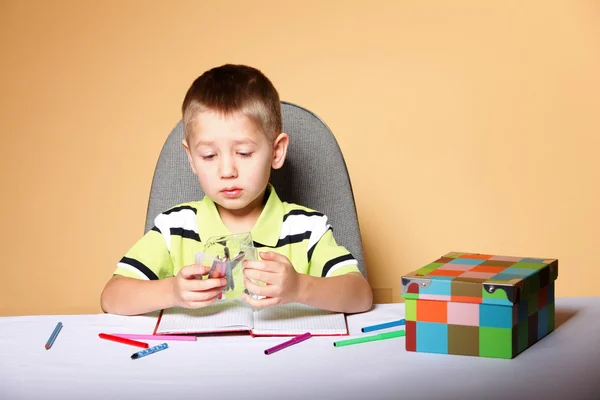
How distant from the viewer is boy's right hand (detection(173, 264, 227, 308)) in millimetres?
1254

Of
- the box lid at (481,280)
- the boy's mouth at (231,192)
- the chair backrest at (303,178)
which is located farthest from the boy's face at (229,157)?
the box lid at (481,280)

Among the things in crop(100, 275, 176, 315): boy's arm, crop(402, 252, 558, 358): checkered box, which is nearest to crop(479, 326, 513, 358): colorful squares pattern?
crop(402, 252, 558, 358): checkered box

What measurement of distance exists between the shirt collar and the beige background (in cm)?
103

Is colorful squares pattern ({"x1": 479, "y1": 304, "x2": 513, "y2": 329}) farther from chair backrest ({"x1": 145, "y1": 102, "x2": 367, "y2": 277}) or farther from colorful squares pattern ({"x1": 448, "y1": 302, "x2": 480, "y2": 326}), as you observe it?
chair backrest ({"x1": 145, "y1": 102, "x2": 367, "y2": 277})

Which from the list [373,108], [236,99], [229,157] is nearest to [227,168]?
[229,157]

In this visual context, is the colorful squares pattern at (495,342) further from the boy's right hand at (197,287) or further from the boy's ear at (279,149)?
the boy's ear at (279,149)

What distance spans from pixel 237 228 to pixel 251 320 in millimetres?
355

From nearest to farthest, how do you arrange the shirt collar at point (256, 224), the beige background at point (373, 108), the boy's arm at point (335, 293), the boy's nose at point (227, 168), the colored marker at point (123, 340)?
1. the colored marker at point (123, 340)
2. the boy's arm at point (335, 293)
3. the boy's nose at point (227, 168)
4. the shirt collar at point (256, 224)
5. the beige background at point (373, 108)

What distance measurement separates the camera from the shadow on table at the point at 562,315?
Answer: 1.30 meters

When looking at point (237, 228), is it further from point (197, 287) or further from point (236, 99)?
point (197, 287)

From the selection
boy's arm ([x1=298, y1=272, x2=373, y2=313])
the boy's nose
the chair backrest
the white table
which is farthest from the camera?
the chair backrest

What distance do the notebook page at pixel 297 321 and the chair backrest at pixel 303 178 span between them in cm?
43

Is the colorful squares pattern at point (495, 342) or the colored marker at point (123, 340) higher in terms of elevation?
the colorful squares pattern at point (495, 342)

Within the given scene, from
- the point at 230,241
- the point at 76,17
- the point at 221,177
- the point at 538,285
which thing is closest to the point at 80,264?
the point at 76,17
